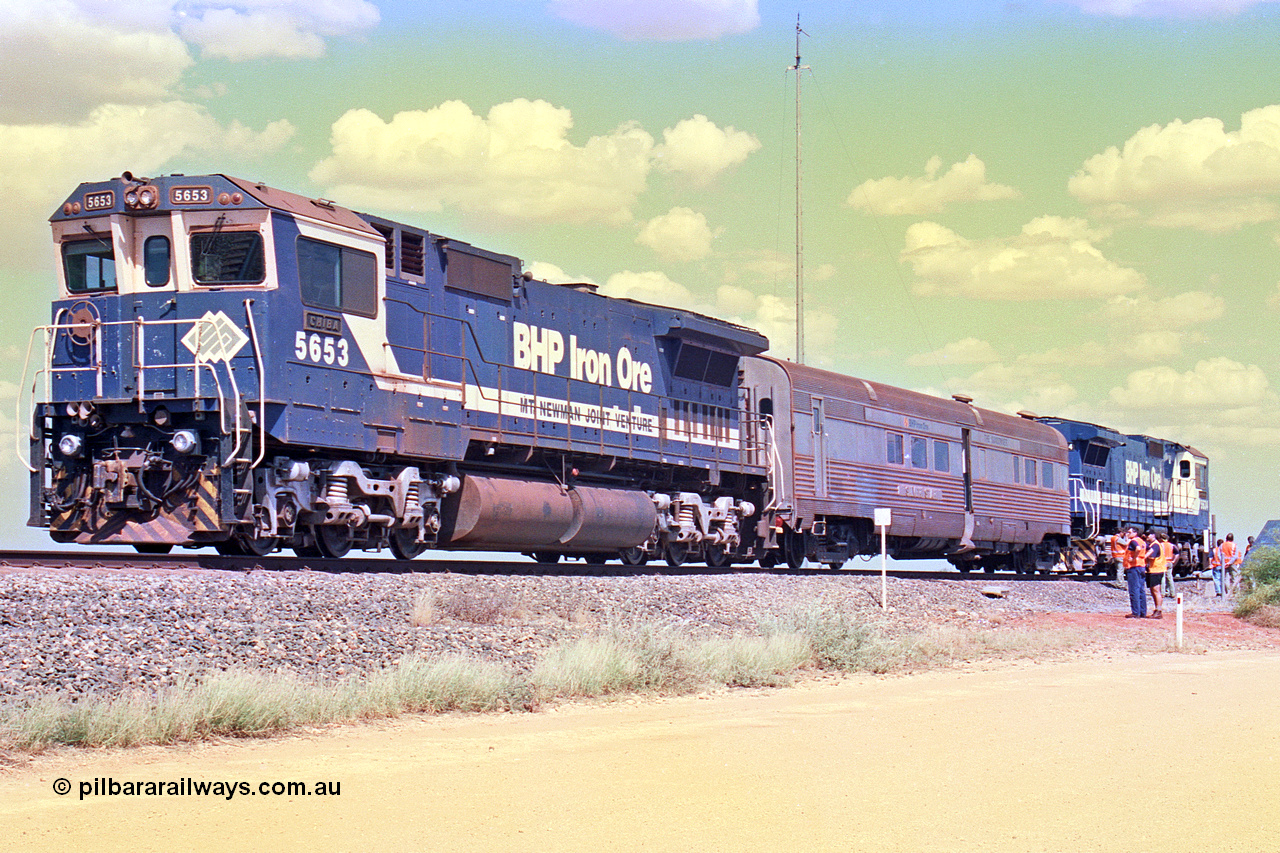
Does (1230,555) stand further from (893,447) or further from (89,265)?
(89,265)

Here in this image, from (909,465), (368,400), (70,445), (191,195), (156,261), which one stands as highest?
(191,195)

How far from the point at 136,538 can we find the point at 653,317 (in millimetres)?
10123

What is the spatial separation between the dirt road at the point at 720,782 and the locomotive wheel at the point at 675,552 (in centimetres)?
1072

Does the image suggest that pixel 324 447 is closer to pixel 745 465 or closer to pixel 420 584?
pixel 420 584

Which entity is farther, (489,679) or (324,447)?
(324,447)

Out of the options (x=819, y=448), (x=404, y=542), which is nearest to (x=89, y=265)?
(x=404, y=542)

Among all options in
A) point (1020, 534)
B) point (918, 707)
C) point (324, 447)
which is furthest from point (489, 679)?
point (1020, 534)

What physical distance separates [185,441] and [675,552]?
Answer: 1050 centimetres

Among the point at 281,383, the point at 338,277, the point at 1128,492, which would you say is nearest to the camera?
the point at 281,383

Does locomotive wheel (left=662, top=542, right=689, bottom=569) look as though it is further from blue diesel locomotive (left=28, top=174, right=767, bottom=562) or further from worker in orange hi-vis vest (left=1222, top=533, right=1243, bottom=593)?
worker in orange hi-vis vest (left=1222, top=533, right=1243, bottom=593)

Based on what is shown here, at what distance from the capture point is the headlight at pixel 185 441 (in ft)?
46.8

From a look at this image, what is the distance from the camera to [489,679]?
37.9ft

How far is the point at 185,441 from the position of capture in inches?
562

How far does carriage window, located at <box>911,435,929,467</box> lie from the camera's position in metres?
28.5
